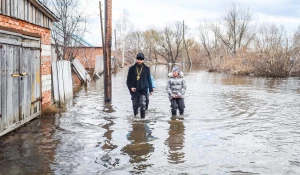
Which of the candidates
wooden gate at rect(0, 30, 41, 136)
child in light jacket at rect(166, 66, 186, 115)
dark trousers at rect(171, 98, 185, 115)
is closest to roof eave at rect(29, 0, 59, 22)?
wooden gate at rect(0, 30, 41, 136)

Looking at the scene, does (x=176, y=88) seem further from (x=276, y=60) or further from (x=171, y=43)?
(x=171, y=43)

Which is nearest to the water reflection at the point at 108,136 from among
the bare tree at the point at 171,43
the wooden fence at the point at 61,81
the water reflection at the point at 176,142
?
the water reflection at the point at 176,142

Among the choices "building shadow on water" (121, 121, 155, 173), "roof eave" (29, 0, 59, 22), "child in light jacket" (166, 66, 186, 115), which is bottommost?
"building shadow on water" (121, 121, 155, 173)

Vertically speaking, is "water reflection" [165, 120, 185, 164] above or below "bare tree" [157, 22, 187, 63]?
below

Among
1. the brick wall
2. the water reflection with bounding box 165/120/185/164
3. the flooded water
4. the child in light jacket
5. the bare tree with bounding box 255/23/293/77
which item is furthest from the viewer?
the bare tree with bounding box 255/23/293/77

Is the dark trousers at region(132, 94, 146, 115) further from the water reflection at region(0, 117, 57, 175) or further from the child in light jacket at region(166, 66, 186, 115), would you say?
the water reflection at region(0, 117, 57, 175)

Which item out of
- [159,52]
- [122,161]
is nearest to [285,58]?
[122,161]

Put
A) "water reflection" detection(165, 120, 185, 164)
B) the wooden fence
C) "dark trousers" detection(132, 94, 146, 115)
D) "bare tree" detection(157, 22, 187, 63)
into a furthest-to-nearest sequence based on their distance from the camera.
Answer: "bare tree" detection(157, 22, 187, 63), the wooden fence, "dark trousers" detection(132, 94, 146, 115), "water reflection" detection(165, 120, 185, 164)

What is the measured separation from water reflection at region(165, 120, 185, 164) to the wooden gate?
356cm

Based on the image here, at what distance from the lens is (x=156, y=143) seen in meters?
6.78

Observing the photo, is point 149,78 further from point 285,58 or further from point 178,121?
point 285,58

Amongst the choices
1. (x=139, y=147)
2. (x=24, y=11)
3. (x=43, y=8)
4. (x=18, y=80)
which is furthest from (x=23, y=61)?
(x=139, y=147)

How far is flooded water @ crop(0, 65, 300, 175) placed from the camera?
5.28 m

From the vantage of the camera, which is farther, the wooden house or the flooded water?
the wooden house
